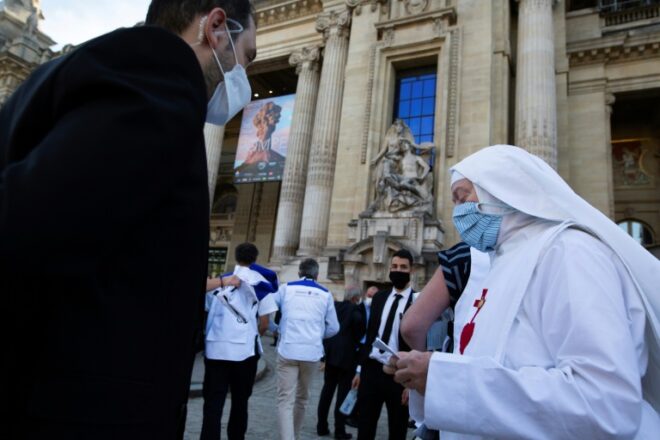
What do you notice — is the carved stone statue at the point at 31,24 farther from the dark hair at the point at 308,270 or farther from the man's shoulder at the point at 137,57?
the man's shoulder at the point at 137,57

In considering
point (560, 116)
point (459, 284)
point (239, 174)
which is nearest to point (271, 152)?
point (239, 174)

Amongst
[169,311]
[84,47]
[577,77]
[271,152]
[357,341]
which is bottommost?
[357,341]

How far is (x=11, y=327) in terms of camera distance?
2.79 feet

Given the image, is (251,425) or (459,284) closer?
(459,284)

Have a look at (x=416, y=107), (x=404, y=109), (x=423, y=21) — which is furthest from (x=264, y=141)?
(x=423, y=21)

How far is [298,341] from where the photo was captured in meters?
4.95

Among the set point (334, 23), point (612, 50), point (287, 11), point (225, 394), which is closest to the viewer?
point (225, 394)

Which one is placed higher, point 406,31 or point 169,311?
point 406,31

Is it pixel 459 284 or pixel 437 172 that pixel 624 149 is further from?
pixel 459 284

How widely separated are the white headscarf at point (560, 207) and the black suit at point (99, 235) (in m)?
1.25

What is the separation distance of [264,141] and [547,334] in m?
17.2

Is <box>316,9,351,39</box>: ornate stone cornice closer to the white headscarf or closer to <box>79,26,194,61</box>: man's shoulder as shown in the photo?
the white headscarf

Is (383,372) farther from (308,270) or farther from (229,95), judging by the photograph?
(229,95)

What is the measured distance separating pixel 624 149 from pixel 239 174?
1776 cm
